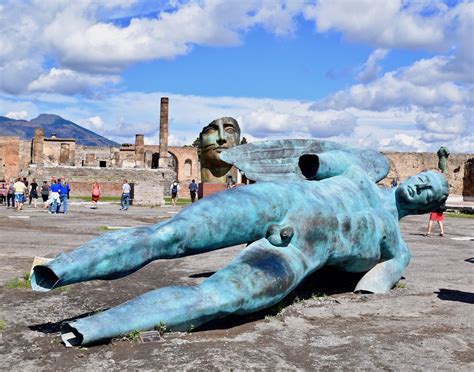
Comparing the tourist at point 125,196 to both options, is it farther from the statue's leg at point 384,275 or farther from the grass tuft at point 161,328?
the grass tuft at point 161,328

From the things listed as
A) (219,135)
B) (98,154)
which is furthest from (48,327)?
(98,154)

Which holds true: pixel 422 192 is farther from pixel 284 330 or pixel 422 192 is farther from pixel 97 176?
pixel 97 176

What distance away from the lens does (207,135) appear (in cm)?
1443

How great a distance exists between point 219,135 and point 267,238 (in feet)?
33.1

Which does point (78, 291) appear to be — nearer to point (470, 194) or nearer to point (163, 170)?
point (470, 194)

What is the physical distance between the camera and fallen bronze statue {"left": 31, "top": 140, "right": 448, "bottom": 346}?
137 inches

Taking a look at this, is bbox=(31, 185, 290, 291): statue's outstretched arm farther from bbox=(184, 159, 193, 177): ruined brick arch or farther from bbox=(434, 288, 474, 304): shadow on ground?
bbox=(184, 159, 193, 177): ruined brick arch

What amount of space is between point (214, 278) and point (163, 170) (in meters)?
36.0

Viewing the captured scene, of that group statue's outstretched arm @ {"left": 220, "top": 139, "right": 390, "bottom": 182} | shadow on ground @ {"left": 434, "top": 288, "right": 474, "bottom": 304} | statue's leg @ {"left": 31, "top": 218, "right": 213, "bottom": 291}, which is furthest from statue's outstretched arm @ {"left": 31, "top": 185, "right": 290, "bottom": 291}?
shadow on ground @ {"left": 434, "top": 288, "right": 474, "bottom": 304}

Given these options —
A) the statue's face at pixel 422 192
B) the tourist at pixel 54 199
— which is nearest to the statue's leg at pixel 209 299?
the statue's face at pixel 422 192

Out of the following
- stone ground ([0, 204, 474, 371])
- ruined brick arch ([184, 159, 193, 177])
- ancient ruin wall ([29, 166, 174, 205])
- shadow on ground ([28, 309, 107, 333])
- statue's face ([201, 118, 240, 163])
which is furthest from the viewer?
ruined brick arch ([184, 159, 193, 177])

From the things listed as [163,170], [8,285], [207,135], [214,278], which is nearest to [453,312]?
[214,278]

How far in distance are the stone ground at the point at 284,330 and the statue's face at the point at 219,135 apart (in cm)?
750

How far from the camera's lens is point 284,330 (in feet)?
13.1
